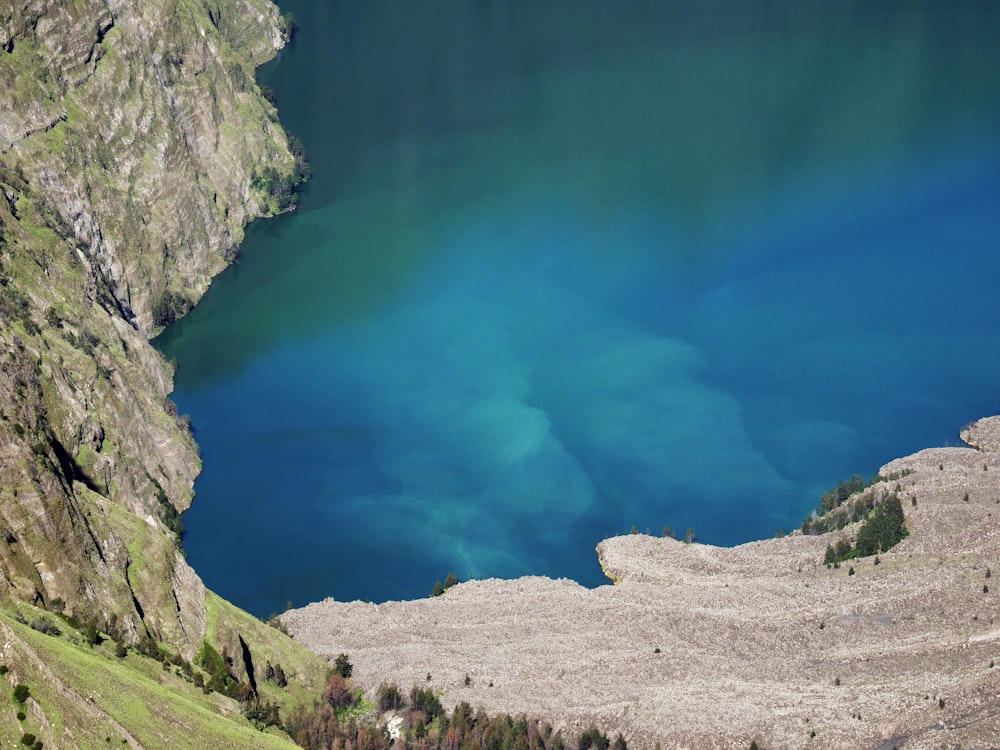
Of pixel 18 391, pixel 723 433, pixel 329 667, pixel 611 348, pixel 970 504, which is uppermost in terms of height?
pixel 611 348

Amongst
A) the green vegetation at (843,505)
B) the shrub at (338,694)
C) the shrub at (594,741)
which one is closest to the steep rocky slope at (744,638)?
the shrub at (594,741)

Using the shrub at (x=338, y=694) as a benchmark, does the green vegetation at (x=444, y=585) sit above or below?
above

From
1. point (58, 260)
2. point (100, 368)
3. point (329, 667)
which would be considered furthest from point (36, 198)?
point (329, 667)

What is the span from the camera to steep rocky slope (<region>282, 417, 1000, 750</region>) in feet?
361

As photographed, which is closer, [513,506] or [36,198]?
[513,506]

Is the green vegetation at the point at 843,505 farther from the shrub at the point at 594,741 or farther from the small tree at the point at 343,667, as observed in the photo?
the small tree at the point at 343,667

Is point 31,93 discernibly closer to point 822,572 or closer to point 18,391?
point 18,391

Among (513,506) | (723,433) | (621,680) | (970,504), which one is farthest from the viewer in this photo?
(723,433)

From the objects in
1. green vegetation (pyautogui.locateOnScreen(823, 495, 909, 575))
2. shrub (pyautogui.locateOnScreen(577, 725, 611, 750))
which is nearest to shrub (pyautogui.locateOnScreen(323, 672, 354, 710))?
shrub (pyautogui.locateOnScreen(577, 725, 611, 750))

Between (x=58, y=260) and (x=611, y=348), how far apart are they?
68562 mm

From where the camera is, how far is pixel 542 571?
15175cm

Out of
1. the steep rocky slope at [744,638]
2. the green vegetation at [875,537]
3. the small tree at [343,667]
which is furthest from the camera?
the green vegetation at [875,537]

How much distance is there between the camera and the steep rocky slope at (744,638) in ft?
361

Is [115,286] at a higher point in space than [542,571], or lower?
higher
